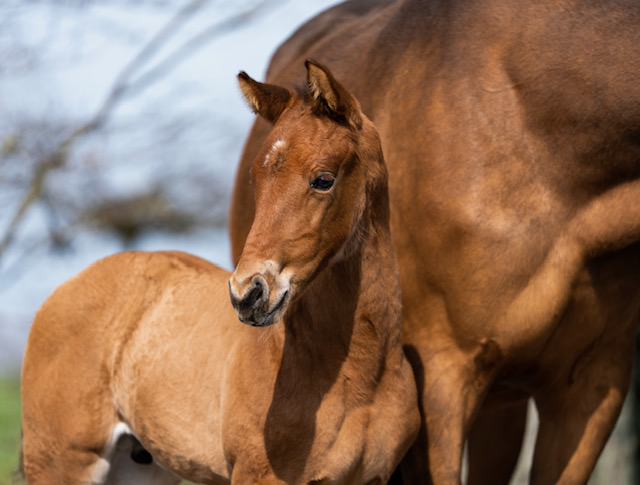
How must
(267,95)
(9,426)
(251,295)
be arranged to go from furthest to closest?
Answer: (9,426) < (267,95) < (251,295)

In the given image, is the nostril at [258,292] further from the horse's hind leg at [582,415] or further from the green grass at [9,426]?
the green grass at [9,426]

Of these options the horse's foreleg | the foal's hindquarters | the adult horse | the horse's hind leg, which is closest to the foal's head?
the adult horse

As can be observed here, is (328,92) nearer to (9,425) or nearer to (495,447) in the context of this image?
(495,447)

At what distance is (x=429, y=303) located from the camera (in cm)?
290

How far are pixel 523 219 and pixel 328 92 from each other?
868mm

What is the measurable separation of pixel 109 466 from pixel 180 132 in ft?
14.2

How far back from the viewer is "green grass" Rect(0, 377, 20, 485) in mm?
6254

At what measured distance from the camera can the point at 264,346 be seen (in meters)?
2.50

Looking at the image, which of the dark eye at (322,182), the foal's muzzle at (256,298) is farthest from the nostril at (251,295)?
the dark eye at (322,182)

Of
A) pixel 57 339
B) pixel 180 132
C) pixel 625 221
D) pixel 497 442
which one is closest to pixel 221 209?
pixel 180 132

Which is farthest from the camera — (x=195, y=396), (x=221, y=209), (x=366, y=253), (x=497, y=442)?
(x=221, y=209)

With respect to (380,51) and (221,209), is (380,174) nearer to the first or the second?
(380,51)

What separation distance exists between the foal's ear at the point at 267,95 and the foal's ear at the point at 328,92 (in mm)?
112

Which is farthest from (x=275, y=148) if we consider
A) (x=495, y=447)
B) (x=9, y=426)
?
(x=9, y=426)
